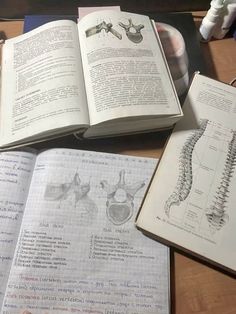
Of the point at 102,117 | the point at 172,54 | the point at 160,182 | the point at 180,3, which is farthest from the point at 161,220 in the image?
the point at 180,3

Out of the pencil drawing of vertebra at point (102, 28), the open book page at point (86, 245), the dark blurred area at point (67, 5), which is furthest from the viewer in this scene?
the dark blurred area at point (67, 5)

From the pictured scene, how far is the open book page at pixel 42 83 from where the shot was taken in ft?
1.72

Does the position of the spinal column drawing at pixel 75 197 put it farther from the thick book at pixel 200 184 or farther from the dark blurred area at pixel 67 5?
the dark blurred area at pixel 67 5

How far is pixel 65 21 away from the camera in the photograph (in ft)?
1.99

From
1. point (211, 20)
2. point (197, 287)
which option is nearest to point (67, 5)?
point (211, 20)

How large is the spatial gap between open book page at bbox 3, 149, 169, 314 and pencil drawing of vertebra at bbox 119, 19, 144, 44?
0.62 feet

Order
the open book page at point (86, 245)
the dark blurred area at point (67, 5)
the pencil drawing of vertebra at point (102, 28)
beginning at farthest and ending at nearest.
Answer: the dark blurred area at point (67, 5) < the pencil drawing of vertebra at point (102, 28) < the open book page at point (86, 245)

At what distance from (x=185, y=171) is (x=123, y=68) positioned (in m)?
0.18

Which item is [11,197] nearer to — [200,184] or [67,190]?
[67,190]

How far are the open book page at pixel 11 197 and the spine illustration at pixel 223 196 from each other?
10.1 inches

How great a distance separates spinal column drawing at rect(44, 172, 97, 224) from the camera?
519mm

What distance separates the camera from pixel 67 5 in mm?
704

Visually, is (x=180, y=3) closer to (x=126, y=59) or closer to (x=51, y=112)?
(x=126, y=59)

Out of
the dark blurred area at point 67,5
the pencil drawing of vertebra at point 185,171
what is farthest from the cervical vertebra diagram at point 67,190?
the dark blurred area at point 67,5
